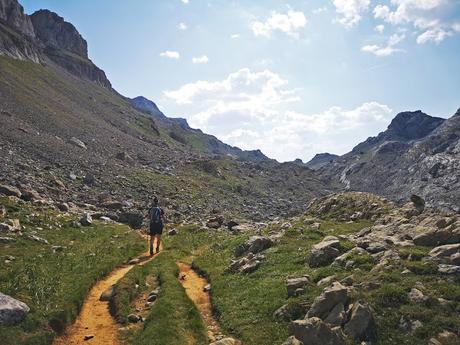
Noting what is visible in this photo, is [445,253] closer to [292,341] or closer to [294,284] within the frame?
[294,284]

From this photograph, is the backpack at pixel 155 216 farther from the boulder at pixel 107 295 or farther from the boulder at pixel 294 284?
the boulder at pixel 294 284

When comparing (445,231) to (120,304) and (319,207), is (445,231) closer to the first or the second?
(120,304)

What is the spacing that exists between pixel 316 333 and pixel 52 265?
15231mm

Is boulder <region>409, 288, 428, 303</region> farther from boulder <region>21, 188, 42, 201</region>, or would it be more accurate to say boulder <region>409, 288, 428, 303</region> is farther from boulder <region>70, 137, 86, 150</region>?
boulder <region>70, 137, 86, 150</region>

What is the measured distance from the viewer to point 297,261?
82.7ft

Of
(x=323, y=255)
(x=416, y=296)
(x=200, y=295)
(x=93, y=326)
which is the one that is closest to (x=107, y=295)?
(x=93, y=326)

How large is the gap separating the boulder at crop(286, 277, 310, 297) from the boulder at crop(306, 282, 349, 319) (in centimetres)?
263

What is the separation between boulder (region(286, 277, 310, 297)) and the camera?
20.1m

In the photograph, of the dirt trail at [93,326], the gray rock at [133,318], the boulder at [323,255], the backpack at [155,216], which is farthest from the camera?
the backpack at [155,216]

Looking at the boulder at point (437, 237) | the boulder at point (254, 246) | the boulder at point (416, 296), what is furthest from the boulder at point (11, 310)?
the boulder at point (437, 237)

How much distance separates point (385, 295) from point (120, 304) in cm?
1179

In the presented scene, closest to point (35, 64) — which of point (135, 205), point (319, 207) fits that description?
point (135, 205)

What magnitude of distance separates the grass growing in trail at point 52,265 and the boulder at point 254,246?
8.05 m

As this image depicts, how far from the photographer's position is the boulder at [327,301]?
56.3 ft
